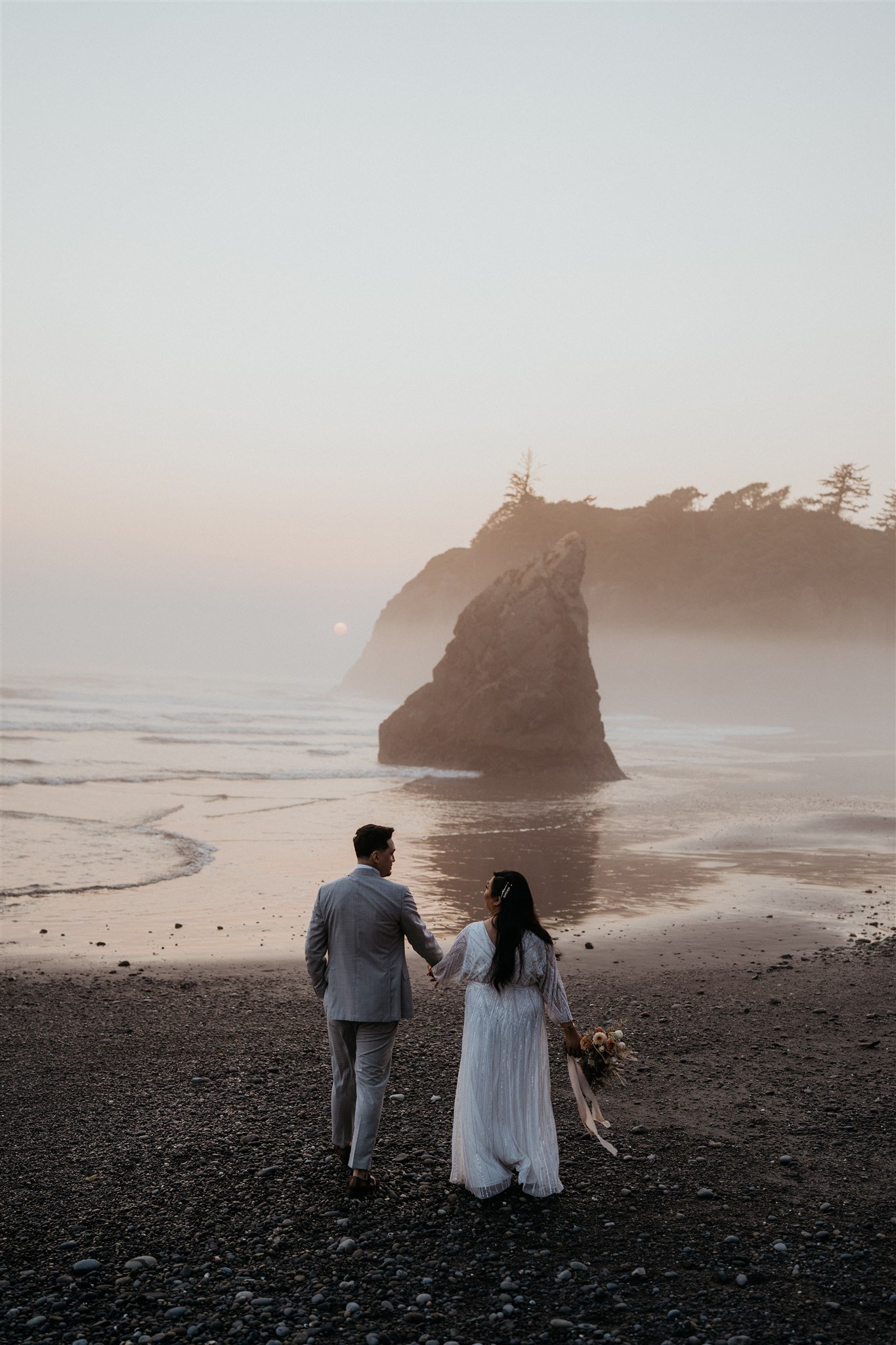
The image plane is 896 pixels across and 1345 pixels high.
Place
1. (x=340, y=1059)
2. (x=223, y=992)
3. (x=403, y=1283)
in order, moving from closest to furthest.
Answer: (x=403, y=1283) < (x=340, y=1059) < (x=223, y=992)

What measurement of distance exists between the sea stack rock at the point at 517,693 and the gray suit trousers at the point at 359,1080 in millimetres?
25904

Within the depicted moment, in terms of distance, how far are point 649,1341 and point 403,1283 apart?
47.7 inches

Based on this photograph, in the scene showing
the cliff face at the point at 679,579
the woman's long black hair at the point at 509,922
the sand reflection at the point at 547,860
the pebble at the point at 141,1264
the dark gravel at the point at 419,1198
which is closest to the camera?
the dark gravel at the point at 419,1198

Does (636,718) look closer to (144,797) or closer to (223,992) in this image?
(144,797)

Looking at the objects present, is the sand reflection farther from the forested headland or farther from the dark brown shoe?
the forested headland

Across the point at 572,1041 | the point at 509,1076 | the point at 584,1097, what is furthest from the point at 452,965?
the point at 584,1097

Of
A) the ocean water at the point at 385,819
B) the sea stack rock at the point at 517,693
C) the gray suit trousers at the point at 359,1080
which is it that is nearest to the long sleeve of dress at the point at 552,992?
the gray suit trousers at the point at 359,1080

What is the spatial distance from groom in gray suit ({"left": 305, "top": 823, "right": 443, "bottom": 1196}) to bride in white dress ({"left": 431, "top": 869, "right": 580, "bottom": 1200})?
30 cm

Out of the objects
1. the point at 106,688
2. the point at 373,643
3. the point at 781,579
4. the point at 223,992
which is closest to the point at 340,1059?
the point at 223,992

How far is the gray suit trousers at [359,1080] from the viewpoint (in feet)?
19.3

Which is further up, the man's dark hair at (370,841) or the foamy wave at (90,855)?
the man's dark hair at (370,841)

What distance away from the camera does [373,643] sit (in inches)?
5344

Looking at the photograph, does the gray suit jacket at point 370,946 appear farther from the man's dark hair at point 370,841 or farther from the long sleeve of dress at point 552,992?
the long sleeve of dress at point 552,992

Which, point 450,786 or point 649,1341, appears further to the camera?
point 450,786
